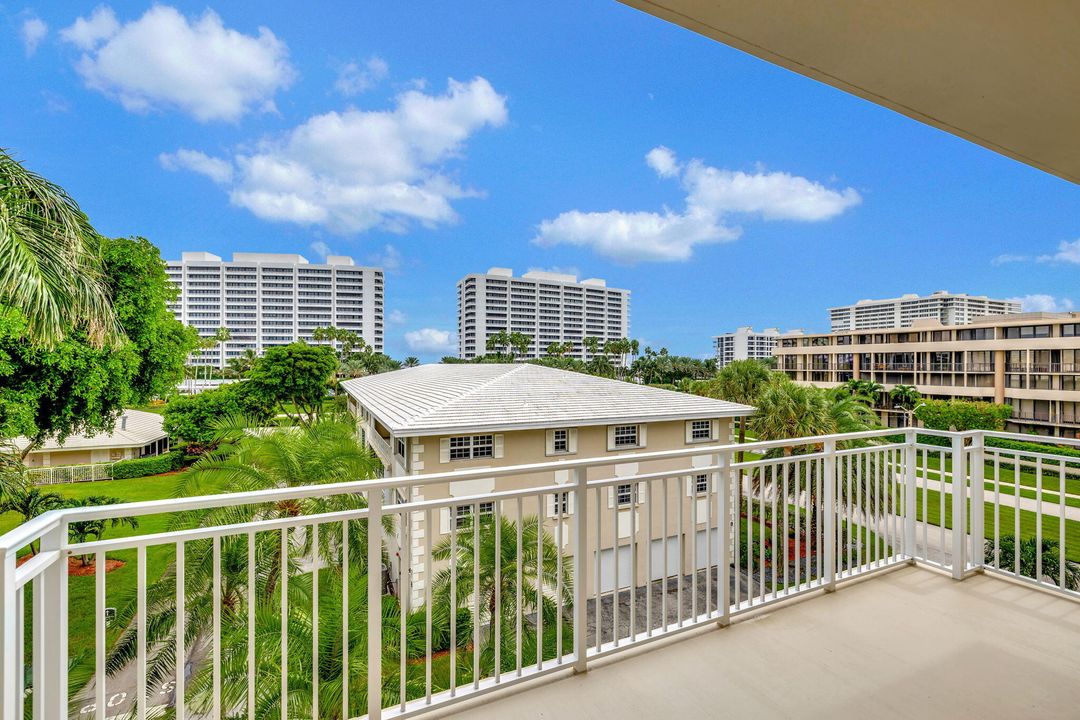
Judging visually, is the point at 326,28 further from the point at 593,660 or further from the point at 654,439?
the point at 593,660

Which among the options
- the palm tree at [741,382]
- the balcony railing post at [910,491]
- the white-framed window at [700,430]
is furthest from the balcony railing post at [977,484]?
the palm tree at [741,382]

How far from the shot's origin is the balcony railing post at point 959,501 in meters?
2.99

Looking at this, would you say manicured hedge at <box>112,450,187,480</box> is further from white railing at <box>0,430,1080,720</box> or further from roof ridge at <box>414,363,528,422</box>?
white railing at <box>0,430,1080,720</box>

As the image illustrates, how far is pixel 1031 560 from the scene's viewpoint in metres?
4.70

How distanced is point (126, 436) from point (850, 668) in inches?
1175

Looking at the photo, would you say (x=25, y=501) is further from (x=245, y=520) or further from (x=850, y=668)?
(x=850, y=668)

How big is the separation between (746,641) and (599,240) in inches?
3708

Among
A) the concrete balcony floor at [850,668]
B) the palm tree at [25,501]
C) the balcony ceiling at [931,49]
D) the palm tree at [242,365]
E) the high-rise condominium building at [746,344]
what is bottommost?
the palm tree at [25,501]

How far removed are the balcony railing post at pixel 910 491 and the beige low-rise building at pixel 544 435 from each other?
5.74 m

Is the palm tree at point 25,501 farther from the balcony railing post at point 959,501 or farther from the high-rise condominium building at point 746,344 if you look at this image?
the high-rise condominium building at point 746,344

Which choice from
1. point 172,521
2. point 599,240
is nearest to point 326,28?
point 172,521

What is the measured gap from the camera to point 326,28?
2741cm

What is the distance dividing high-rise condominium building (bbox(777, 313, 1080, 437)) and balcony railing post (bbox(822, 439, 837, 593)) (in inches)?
1399

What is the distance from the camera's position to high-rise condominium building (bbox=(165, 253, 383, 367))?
4634 centimetres
